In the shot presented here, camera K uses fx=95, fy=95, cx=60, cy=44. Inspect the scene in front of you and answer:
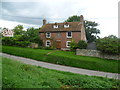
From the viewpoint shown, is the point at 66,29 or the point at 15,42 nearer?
the point at 15,42

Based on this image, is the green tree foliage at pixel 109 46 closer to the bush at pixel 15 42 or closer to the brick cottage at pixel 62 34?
the brick cottage at pixel 62 34

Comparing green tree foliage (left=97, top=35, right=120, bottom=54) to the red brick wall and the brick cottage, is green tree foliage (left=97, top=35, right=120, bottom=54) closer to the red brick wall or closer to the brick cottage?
the red brick wall

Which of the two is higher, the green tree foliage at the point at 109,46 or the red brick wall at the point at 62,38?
the red brick wall at the point at 62,38

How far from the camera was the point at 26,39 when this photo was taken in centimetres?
2341

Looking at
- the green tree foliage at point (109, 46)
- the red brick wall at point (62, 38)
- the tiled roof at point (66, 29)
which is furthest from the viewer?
the tiled roof at point (66, 29)

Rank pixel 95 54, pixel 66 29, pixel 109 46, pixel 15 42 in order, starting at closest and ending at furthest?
pixel 109 46
pixel 95 54
pixel 15 42
pixel 66 29

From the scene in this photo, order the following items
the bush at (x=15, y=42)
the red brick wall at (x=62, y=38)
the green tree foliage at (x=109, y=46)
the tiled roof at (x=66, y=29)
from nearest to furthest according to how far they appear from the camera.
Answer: the green tree foliage at (x=109, y=46) → the red brick wall at (x=62, y=38) → the bush at (x=15, y=42) → the tiled roof at (x=66, y=29)

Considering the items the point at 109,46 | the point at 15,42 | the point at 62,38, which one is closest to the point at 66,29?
the point at 62,38

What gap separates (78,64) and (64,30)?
1191 cm

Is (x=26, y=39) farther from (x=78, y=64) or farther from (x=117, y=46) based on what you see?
(x=117, y=46)

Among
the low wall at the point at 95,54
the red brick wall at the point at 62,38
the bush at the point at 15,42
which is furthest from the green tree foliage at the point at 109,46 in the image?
the bush at the point at 15,42

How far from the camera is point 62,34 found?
22641mm

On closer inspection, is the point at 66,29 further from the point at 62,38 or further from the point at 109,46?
the point at 109,46

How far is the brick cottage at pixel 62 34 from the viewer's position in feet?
71.4
